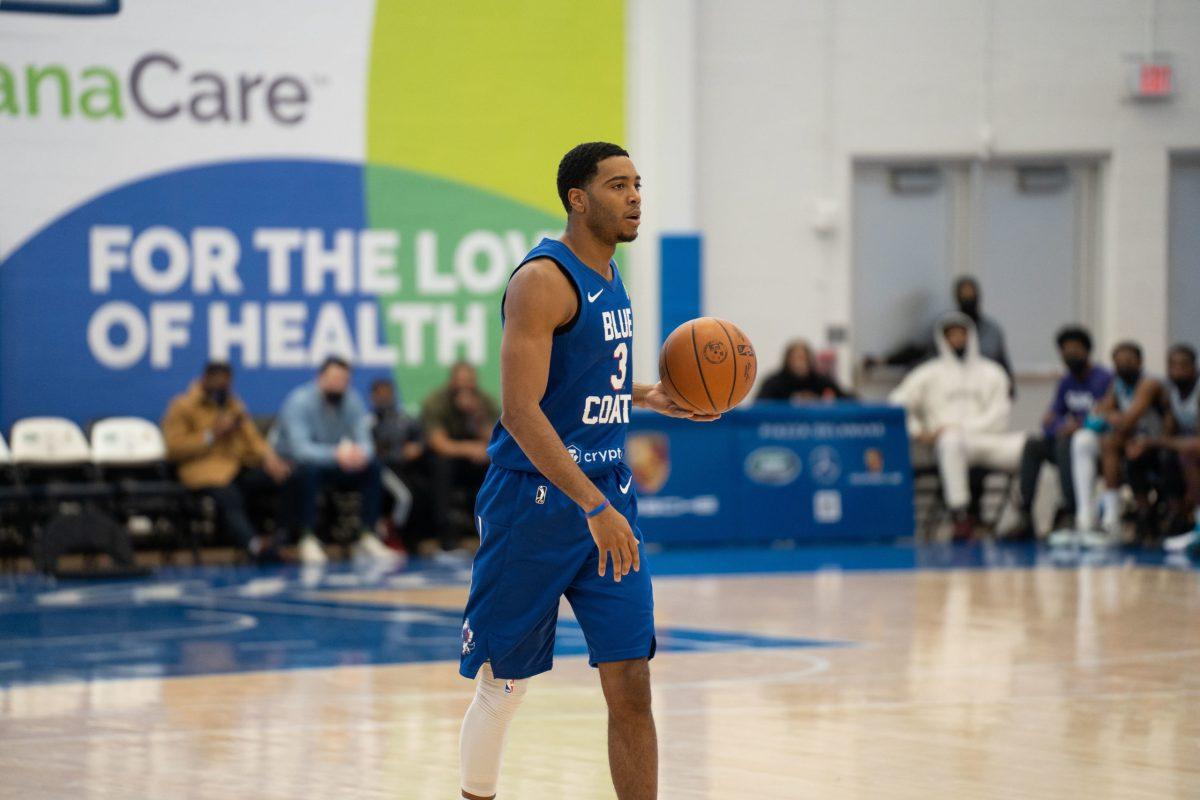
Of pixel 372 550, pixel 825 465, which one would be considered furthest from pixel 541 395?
pixel 825 465

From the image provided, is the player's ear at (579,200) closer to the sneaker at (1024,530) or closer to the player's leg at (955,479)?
the player's leg at (955,479)

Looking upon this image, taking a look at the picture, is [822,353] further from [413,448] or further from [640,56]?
[413,448]

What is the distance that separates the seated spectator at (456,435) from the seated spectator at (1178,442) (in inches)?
190

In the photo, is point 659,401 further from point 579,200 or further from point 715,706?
point 715,706

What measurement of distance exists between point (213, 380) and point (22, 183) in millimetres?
2470

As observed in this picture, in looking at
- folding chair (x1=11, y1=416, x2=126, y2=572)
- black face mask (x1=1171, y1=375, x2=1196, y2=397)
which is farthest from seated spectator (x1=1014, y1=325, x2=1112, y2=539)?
folding chair (x1=11, y1=416, x2=126, y2=572)

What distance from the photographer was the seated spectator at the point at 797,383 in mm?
14227

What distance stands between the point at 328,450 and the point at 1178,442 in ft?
20.1

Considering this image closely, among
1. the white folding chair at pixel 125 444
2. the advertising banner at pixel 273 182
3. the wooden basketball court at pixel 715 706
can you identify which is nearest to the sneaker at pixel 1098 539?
the wooden basketball court at pixel 715 706

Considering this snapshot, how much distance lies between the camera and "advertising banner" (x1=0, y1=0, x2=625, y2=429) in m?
13.8

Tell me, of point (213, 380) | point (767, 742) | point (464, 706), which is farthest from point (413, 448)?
point (767, 742)

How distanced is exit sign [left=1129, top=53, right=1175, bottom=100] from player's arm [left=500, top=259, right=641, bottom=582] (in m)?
13.2

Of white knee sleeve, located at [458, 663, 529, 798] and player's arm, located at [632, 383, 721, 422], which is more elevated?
player's arm, located at [632, 383, 721, 422]

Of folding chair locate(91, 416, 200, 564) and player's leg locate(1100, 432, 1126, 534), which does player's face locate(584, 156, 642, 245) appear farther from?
player's leg locate(1100, 432, 1126, 534)
